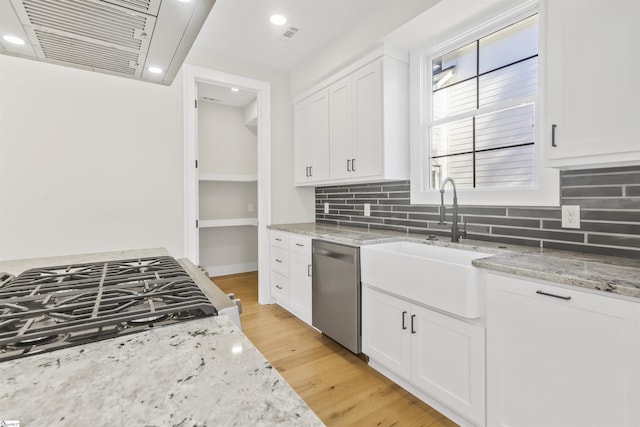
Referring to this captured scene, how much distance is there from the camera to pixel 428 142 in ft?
8.41

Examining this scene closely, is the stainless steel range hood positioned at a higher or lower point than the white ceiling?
lower

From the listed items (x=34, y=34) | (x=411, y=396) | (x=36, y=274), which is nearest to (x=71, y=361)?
(x=36, y=274)

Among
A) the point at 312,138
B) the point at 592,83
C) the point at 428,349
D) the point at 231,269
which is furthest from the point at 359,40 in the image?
the point at 231,269

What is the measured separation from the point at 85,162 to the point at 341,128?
2.23m

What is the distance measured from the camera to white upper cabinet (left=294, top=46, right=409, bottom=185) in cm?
253

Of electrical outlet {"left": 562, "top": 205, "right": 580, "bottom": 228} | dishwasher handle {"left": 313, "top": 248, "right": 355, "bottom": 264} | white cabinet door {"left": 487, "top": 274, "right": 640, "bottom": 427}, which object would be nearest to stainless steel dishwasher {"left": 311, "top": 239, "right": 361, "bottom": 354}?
dishwasher handle {"left": 313, "top": 248, "right": 355, "bottom": 264}

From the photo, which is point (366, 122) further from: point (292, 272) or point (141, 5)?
point (141, 5)

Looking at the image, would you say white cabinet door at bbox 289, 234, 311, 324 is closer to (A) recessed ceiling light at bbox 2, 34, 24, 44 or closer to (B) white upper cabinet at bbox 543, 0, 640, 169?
(B) white upper cabinet at bbox 543, 0, 640, 169

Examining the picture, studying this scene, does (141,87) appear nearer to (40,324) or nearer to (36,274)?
(36,274)

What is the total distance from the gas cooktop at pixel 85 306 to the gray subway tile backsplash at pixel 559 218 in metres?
1.90

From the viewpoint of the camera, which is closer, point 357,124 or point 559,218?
point 559,218

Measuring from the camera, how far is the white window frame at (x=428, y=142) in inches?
70.9

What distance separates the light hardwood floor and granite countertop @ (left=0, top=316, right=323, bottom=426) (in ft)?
4.64

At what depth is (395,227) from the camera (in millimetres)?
2816
